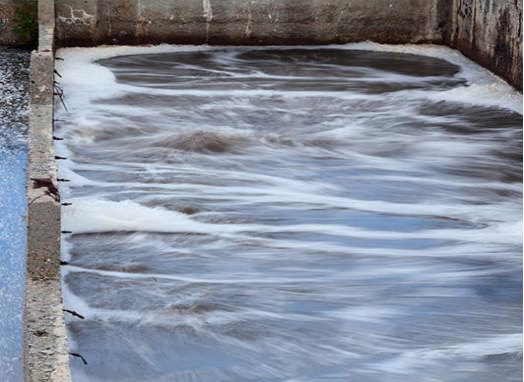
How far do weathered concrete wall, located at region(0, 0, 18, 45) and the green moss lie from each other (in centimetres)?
6

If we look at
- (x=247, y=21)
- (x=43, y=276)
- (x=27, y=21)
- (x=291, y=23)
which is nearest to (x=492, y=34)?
(x=291, y=23)

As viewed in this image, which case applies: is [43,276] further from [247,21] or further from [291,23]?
[291,23]

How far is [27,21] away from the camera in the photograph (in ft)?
46.3

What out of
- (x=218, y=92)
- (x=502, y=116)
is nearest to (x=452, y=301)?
(x=502, y=116)

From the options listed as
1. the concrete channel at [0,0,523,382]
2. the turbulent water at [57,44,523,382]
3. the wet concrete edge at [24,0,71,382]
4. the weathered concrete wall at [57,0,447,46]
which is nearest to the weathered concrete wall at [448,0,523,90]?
the concrete channel at [0,0,523,382]

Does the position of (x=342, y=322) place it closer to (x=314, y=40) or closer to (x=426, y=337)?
(x=426, y=337)

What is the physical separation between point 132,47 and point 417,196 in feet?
20.4

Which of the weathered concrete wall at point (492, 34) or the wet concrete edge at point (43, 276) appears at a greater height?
the weathered concrete wall at point (492, 34)

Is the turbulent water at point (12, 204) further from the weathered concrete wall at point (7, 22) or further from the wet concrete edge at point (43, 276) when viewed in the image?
the wet concrete edge at point (43, 276)

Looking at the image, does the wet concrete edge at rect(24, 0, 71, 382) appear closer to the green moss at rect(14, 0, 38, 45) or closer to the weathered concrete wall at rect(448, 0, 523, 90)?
the green moss at rect(14, 0, 38, 45)

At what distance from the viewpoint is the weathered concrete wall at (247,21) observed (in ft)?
46.3

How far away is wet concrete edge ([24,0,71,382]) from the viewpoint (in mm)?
4840

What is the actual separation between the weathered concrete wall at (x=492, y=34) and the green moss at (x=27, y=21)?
5.47m

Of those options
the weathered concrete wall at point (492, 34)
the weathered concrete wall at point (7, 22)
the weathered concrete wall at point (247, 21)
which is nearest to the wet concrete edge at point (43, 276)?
the weathered concrete wall at point (247, 21)
